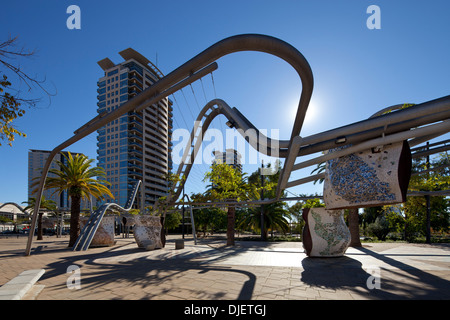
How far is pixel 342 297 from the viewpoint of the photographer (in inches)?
249

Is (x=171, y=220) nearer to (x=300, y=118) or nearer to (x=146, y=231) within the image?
(x=146, y=231)

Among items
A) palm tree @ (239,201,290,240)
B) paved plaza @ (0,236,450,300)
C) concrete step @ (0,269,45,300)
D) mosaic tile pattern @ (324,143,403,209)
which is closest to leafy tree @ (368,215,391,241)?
palm tree @ (239,201,290,240)

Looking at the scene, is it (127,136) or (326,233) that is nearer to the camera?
(326,233)

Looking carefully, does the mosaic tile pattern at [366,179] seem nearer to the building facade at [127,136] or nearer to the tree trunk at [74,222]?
the tree trunk at [74,222]

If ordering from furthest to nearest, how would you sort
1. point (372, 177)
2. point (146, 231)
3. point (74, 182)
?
point (74, 182) < point (146, 231) < point (372, 177)

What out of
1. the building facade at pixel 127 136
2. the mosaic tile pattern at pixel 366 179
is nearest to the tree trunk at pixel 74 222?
the mosaic tile pattern at pixel 366 179

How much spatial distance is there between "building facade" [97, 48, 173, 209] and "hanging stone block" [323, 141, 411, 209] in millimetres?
84454

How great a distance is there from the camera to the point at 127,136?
91.3m

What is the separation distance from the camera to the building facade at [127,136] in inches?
3551

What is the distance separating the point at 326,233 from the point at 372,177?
6083mm

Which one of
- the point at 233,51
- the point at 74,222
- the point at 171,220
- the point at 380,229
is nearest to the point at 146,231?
the point at 74,222

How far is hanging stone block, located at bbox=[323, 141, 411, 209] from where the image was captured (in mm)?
7965

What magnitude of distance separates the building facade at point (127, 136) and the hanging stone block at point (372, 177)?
277ft

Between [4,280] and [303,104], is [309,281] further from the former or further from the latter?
[4,280]
